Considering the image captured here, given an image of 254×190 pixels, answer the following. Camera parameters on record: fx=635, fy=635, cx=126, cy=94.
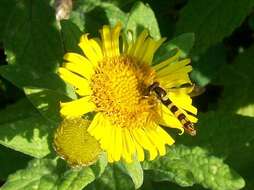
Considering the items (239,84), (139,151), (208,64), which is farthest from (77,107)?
(239,84)

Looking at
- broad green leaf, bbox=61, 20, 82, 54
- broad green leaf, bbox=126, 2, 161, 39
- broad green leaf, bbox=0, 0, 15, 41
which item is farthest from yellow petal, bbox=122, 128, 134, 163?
broad green leaf, bbox=0, 0, 15, 41

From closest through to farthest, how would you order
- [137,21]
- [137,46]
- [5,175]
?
[137,46]
[137,21]
[5,175]

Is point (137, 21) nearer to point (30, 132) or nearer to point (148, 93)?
point (148, 93)

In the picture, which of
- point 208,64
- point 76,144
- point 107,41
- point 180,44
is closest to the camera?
point 76,144

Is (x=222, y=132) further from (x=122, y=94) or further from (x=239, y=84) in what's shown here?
(x=239, y=84)

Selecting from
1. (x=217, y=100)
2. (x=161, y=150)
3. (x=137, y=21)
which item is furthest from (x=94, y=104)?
(x=217, y=100)

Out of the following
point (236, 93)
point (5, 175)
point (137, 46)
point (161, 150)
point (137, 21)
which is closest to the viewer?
point (161, 150)

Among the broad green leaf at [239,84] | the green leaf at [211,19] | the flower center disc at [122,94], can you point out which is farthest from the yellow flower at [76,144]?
the broad green leaf at [239,84]
